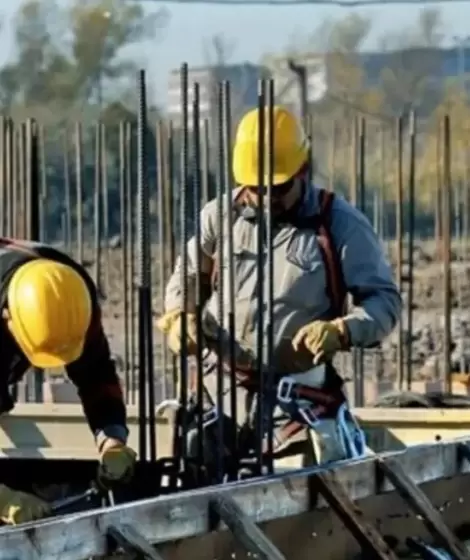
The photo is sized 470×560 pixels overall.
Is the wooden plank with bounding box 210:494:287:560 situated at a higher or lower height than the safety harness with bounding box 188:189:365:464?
lower

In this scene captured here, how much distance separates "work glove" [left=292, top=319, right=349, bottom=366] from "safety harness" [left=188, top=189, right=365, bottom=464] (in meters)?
0.27

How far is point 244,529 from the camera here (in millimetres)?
6051

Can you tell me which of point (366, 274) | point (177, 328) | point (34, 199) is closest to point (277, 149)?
point (366, 274)

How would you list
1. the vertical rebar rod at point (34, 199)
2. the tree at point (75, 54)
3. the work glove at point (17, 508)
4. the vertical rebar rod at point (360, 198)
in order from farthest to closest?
1. the tree at point (75, 54)
2. the vertical rebar rod at point (360, 198)
3. the vertical rebar rod at point (34, 199)
4. the work glove at point (17, 508)

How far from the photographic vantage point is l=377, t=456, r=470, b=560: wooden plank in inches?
266

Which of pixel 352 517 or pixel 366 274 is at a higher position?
pixel 366 274

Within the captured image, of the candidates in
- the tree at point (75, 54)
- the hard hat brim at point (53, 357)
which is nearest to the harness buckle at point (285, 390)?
the hard hat brim at point (53, 357)

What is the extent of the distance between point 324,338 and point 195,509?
70.9 inches

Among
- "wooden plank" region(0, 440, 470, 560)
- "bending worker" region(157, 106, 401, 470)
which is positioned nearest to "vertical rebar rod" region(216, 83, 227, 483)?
"bending worker" region(157, 106, 401, 470)

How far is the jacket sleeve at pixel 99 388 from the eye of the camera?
7426 millimetres

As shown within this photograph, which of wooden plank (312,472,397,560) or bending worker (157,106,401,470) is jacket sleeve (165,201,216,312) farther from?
wooden plank (312,472,397,560)

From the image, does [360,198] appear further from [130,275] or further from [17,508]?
[17,508]

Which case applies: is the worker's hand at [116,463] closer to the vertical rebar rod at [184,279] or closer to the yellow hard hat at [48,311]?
the yellow hard hat at [48,311]

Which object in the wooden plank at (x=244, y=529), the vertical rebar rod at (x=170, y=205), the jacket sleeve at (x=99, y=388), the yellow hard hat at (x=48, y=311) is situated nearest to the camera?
the wooden plank at (x=244, y=529)
